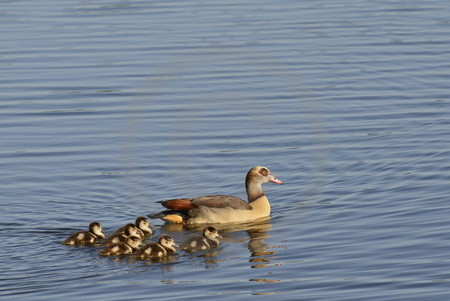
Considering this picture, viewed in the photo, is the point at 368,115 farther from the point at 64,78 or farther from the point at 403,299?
the point at 403,299

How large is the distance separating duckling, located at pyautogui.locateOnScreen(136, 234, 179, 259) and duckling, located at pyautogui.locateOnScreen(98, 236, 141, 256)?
9cm

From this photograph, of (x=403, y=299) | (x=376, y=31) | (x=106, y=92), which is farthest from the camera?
(x=376, y=31)

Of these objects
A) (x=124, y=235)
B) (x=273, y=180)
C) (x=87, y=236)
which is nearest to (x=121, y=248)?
(x=124, y=235)

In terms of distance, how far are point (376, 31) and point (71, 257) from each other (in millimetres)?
12533

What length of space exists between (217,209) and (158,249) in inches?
74.8

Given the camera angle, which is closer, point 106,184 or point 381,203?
point 381,203

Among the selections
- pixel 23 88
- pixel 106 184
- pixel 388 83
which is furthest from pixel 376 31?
pixel 106 184

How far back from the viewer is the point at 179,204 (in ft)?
43.4

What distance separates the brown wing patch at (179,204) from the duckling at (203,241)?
1.07 m

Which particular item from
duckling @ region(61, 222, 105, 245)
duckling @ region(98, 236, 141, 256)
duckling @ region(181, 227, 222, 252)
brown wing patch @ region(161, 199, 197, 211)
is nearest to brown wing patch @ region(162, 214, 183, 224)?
brown wing patch @ region(161, 199, 197, 211)

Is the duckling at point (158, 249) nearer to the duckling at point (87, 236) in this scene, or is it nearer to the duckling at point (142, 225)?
the duckling at point (87, 236)

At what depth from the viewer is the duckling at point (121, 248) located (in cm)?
1156

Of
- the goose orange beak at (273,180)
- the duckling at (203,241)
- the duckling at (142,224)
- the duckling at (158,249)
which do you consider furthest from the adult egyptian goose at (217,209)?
the duckling at (158,249)

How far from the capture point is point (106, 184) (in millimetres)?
14344
